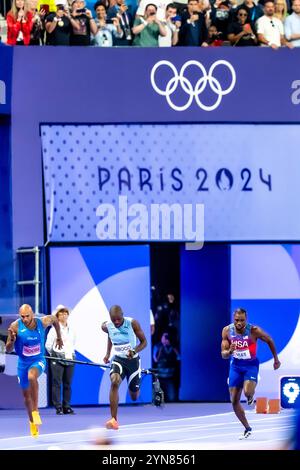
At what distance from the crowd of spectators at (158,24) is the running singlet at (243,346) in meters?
6.78

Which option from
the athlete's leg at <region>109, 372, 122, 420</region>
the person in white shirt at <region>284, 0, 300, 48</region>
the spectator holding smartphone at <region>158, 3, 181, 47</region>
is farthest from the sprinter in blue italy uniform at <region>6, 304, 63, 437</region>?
the person in white shirt at <region>284, 0, 300, 48</region>

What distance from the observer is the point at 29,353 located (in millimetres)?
19812

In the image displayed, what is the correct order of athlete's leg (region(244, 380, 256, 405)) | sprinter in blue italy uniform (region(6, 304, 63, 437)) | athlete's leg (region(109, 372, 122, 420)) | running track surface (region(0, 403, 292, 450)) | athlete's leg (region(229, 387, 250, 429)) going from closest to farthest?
1. running track surface (region(0, 403, 292, 450))
2. athlete's leg (region(229, 387, 250, 429))
3. athlete's leg (region(244, 380, 256, 405))
4. sprinter in blue italy uniform (region(6, 304, 63, 437))
5. athlete's leg (region(109, 372, 122, 420))

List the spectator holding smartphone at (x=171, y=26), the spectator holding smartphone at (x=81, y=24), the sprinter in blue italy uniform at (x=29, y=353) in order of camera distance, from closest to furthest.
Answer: the sprinter in blue italy uniform at (x=29, y=353)
the spectator holding smartphone at (x=81, y=24)
the spectator holding smartphone at (x=171, y=26)

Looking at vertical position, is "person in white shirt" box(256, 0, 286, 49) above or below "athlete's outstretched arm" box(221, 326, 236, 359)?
above

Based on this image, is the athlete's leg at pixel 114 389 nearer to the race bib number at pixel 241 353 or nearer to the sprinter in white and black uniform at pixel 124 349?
the sprinter in white and black uniform at pixel 124 349

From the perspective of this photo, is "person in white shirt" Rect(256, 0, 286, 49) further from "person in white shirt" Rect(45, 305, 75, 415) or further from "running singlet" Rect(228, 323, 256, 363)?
"running singlet" Rect(228, 323, 256, 363)

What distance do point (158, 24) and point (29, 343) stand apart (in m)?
6.92

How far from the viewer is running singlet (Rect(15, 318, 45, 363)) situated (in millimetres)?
19766

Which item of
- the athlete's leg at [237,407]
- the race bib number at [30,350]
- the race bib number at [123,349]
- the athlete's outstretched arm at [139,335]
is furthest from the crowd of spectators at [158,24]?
the athlete's leg at [237,407]

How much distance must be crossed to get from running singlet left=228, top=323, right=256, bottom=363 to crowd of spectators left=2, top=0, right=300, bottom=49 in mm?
6779

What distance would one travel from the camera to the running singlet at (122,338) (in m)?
20.4
